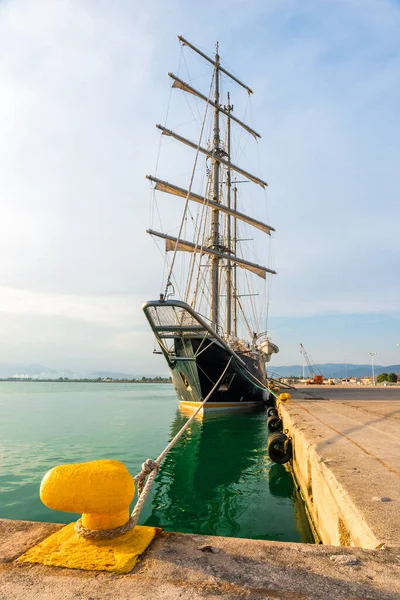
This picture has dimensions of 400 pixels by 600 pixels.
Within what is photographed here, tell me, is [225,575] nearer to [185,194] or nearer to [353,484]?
[353,484]

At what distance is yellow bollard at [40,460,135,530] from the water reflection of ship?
361cm

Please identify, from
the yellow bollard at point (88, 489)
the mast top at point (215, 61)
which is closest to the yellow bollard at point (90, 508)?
the yellow bollard at point (88, 489)

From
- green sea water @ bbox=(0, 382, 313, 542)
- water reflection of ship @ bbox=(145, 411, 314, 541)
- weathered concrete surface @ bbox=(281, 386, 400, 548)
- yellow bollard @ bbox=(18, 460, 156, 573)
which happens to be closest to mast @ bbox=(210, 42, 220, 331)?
green sea water @ bbox=(0, 382, 313, 542)

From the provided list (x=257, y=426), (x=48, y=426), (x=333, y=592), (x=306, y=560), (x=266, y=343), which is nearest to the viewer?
(x=333, y=592)

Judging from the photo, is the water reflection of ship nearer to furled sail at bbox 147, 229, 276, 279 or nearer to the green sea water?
the green sea water

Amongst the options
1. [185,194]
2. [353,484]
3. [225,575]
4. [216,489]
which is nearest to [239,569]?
[225,575]

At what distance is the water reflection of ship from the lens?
556 centimetres

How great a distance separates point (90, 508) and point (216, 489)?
5.92 metres

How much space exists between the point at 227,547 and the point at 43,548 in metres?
1.13

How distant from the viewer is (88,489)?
2184 millimetres

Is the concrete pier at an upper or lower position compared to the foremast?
lower

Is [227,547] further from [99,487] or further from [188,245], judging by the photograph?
[188,245]

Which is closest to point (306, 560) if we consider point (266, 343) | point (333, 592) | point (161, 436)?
point (333, 592)

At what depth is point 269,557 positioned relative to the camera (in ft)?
7.04
